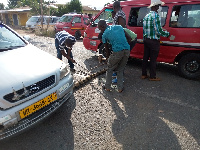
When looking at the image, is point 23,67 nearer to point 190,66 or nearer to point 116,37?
point 116,37

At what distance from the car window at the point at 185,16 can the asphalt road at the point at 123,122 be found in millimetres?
1525

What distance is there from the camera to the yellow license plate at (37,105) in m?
2.05

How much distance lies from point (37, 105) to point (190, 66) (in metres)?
3.85

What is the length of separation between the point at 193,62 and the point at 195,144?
2.56m

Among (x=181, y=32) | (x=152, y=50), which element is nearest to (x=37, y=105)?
(x=152, y=50)

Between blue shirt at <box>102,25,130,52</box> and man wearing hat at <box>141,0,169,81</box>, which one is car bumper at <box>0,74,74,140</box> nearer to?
blue shirt at <box>102,25,130,52</box>

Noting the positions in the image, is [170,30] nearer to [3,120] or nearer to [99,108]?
[99,108]

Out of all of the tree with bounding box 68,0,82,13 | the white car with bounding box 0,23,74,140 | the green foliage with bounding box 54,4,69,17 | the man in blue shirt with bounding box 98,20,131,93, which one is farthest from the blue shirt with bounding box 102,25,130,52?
the green foliage with bounding box 54,4,69,17

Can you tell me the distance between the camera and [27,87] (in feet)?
7.02

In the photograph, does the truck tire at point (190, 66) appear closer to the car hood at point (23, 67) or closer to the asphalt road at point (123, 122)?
the asphalt road at point (123, 122)

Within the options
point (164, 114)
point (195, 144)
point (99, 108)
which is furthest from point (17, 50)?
point (195, 144)

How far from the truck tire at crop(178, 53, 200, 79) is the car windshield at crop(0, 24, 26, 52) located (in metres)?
3.88

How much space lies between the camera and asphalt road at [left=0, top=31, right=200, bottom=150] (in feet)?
7.50

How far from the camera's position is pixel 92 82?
13.8ft
